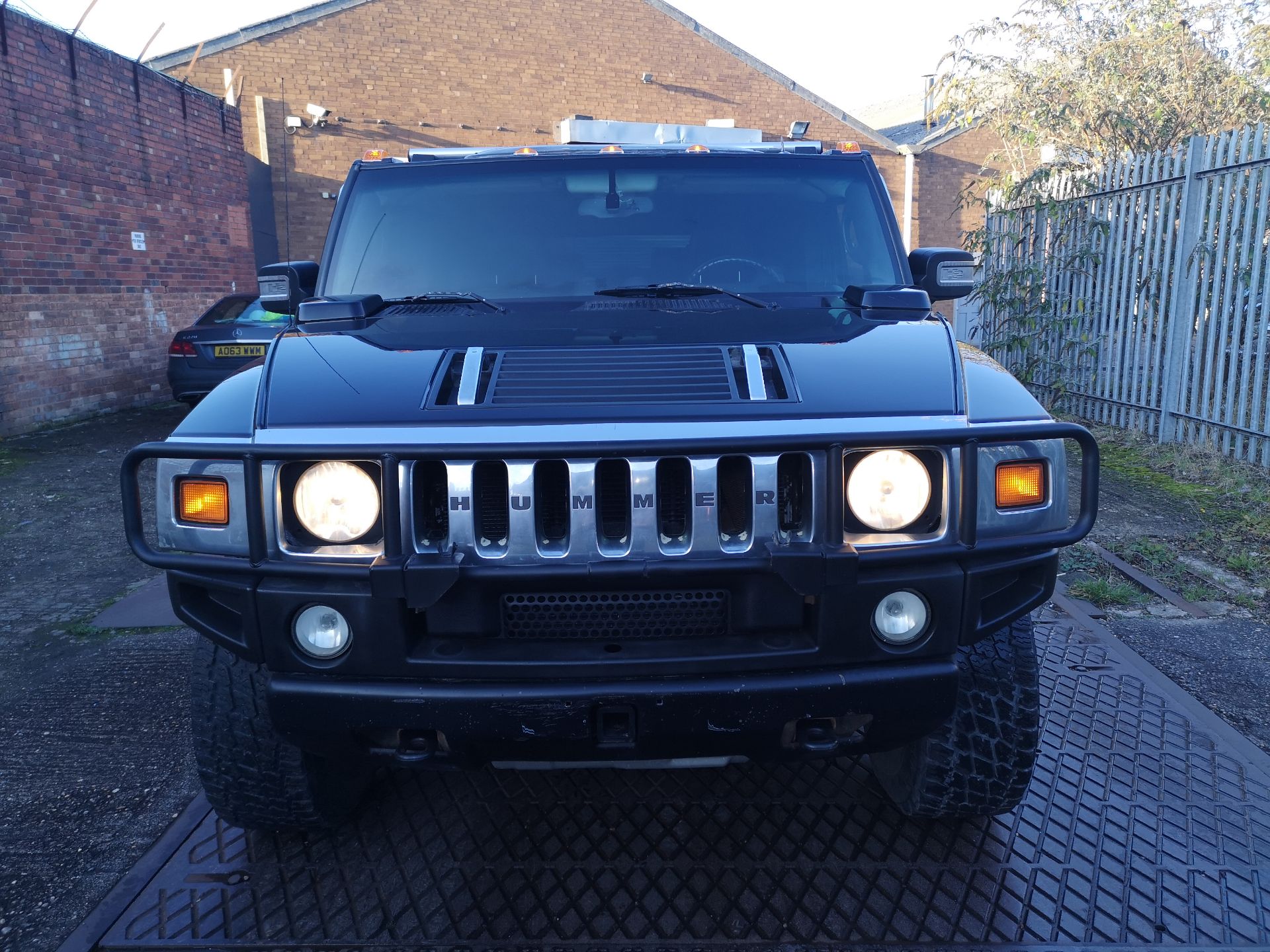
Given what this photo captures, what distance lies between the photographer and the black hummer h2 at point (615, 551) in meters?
1.88

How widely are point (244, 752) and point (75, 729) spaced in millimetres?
1471

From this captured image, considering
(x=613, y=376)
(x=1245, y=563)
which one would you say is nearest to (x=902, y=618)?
(x=613, y=376)

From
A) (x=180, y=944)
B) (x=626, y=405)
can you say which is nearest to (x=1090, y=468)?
(x=626, y=405)

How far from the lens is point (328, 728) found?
6.46 feet

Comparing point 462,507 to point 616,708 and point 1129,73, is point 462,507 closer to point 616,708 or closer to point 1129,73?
point 616,708

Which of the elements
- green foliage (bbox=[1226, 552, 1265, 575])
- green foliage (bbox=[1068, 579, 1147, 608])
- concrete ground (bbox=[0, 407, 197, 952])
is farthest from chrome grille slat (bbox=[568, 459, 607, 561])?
green foliage (bbox=[1226, 552, 1265, 575])

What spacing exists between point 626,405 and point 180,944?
1640 mm

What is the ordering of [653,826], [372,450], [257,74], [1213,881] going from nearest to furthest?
[372,450] < [1213,881] < [653,826] < [257,74]

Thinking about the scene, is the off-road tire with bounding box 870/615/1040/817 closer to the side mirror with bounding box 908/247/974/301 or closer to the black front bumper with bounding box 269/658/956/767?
the black front bumper with bounding box 269/658/956/767

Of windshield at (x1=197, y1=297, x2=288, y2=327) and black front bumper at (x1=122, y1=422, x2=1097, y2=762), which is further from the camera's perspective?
windshield at (x1=197, y1=297, x2=288, y2=327)

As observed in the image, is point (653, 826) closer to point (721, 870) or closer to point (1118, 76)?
point (721, 870)

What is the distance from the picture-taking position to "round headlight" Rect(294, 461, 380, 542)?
1943mm

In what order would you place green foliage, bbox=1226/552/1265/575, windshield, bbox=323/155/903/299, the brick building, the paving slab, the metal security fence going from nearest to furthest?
windshield, bbox=323/155/903/299, the paving slab, green foliage, bbox=1226/552/1265/575, the metal security fence, the brick building

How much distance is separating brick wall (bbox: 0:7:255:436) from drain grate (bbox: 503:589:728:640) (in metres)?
9.42
